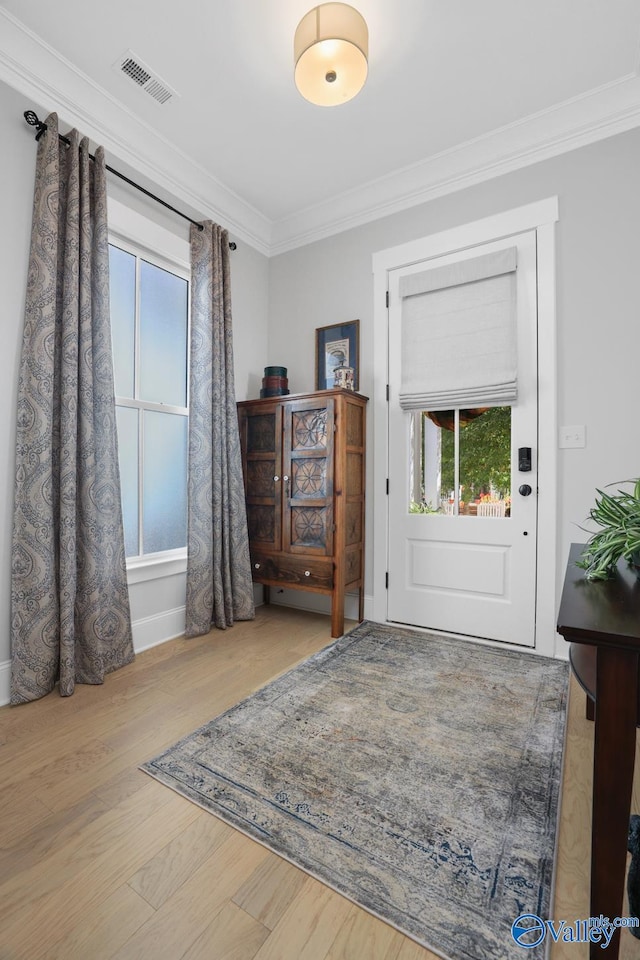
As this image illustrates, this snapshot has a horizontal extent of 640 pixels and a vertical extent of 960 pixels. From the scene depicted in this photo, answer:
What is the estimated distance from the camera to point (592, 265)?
2.33 m

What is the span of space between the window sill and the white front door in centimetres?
130

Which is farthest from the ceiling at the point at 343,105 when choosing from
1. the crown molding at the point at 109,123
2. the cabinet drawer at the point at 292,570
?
the cabinet drawer at the point at 292,570

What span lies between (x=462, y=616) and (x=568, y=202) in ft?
7.59

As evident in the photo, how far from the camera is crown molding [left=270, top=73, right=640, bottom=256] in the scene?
2244mm

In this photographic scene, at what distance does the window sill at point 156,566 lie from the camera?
8.22 ft

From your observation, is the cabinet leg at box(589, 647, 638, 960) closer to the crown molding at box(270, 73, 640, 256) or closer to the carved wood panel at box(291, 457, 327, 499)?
the carved wood panel at box(291, 457, 327, 499)

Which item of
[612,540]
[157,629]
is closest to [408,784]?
[612,540]

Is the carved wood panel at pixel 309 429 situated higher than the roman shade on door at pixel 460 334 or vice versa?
A: the roman shade on door at pixel 460 334

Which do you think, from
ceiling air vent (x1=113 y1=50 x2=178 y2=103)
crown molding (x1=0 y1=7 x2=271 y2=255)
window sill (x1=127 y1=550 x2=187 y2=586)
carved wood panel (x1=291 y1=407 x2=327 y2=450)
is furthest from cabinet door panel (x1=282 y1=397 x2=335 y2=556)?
ceiling air vent (x1=113 y1=50 x2=178 y2=103)

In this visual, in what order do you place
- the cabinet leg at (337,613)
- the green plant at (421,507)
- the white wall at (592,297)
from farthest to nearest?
the green plant at (421,507) → the cabinet leg at (337,613) → the white wall at (592,297)

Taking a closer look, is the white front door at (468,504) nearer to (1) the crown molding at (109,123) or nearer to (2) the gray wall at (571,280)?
(2) the gray wall at (571,280)

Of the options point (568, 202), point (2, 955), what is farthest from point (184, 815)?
point (568, 202)

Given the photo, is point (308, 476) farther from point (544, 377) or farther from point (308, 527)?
point (544, 377)

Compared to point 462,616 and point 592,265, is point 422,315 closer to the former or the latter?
point 592,265
